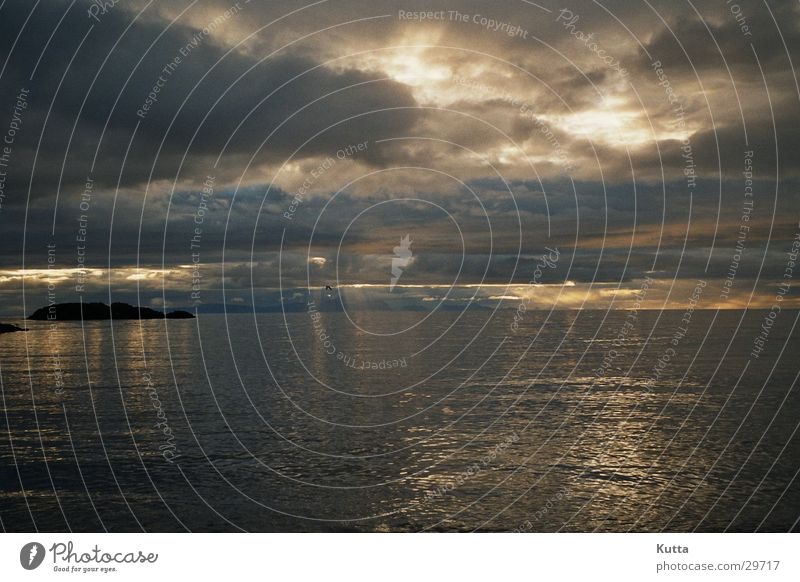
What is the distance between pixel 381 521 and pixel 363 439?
66.2 ft

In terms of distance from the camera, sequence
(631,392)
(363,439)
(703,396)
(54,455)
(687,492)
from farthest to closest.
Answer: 1. (631,392)
2. (703,396)
3. (363,439)
4. (54,455)
5. (687,492)

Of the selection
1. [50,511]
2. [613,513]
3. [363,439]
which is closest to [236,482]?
[50,511]

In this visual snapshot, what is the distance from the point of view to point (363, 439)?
5541 cm

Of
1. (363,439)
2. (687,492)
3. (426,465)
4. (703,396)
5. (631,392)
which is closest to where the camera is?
(687,492)

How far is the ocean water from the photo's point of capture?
3638 centimetres

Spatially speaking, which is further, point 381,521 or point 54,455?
point 54,455

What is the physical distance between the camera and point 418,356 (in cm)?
13000

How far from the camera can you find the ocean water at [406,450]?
3638cm

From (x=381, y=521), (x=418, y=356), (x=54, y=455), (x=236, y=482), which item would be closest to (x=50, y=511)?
(x=236, y=482)

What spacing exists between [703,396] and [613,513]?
153ft

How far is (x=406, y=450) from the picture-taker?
51.0 m
